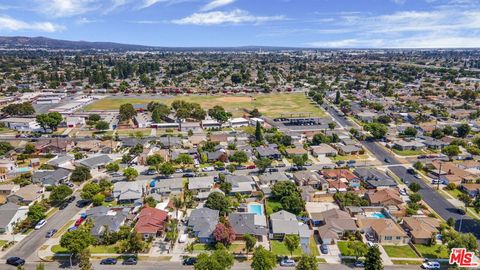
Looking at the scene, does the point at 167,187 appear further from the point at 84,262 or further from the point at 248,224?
the point at 84,262

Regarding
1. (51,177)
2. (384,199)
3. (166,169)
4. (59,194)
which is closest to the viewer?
(59,194)

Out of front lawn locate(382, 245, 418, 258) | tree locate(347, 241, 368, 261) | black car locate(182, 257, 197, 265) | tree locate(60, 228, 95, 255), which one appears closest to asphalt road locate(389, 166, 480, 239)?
front lawn locate(382, 245, 418, 258)

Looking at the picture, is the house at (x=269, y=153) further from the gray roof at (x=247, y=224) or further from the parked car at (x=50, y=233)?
the parked car at (x=50, y=233)

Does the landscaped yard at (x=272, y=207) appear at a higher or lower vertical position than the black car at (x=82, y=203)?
higher

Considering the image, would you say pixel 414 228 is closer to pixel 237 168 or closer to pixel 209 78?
pixel 237 168

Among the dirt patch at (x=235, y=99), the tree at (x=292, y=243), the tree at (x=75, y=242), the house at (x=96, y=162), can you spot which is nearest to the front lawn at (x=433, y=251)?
the tree at (x=292, y=243)

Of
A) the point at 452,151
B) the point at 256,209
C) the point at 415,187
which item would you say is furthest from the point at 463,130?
the point at 256,209
